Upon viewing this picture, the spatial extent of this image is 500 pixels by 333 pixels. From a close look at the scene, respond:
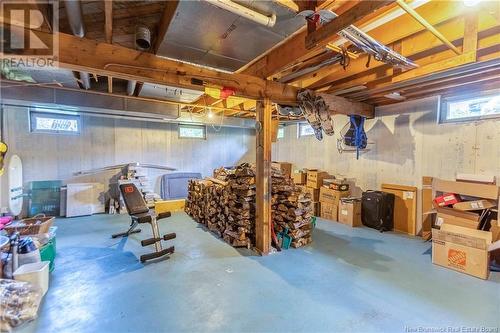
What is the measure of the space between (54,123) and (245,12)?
6.03 m

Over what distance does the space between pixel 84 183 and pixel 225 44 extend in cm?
548

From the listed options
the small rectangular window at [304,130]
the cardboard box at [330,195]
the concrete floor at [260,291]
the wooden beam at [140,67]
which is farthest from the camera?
the small rectangular window at [304,130]

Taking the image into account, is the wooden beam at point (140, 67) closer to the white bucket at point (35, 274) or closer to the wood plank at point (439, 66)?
the wood plank at point (439, 66)

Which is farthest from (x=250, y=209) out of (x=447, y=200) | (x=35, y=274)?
(x=447, y=200)

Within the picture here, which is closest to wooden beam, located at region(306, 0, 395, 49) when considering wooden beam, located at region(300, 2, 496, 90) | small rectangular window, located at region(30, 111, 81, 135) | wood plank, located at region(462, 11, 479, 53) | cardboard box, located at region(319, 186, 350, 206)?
wooden beam, located at region(300, 2, 496, 90)

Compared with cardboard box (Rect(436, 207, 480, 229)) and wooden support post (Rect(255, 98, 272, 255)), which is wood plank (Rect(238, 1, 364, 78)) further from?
cardboard box (Rect(436, 207, 480, 229))

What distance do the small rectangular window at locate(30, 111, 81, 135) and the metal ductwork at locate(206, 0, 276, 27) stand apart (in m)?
5.83

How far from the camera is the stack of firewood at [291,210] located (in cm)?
379

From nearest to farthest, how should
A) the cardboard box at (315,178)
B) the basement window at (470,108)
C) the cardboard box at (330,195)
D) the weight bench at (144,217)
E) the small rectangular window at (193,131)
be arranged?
the weight bench at (144,217), the basement window at (470,108), the cardboard box at (330,195), the cardboard box at (315,178), the small rectangular window at (193,131)

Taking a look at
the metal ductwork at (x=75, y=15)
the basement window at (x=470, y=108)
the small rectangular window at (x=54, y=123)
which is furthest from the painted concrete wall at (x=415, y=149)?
the small rectangular window at (x=54, y=123)

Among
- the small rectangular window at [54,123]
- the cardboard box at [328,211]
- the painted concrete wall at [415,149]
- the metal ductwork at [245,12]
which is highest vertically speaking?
the metal ductwork at [245,12]

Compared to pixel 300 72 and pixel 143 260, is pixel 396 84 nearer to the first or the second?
pixel 300 72

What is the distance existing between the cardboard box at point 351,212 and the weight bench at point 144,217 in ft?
11.7

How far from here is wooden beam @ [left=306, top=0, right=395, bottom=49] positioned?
1.52 m
